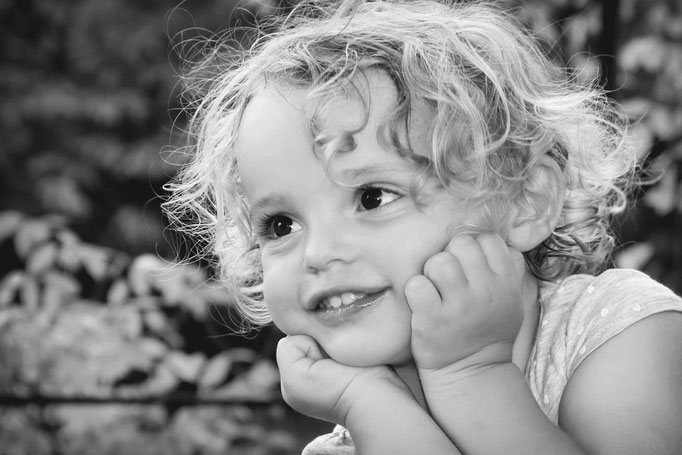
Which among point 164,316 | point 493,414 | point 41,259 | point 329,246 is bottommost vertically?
point 164,316

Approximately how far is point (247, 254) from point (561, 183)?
641 mm

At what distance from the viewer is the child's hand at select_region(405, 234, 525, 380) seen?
1.15 metres

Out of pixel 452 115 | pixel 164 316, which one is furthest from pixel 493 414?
pixel 164 316

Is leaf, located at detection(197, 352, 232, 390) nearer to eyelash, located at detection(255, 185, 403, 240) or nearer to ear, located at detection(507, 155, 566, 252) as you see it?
eyelash, located at detection(255, 185, 403, 240)

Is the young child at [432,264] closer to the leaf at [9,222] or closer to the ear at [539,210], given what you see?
the ear at [539,210]

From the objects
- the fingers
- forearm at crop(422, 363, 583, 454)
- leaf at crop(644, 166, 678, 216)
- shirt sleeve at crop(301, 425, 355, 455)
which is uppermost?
the fingers

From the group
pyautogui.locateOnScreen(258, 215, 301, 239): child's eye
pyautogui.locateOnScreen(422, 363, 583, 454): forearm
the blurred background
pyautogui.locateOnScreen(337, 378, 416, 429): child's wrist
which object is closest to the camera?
pyautogui.locateOnScreen(422, 363, 583, 454): forearm

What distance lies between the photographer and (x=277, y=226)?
1317mm

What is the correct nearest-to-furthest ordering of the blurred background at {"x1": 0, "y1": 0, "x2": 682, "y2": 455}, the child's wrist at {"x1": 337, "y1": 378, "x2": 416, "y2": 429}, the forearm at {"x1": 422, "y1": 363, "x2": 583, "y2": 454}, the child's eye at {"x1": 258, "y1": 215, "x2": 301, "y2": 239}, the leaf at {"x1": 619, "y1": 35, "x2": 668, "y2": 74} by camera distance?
1. the forearm at {"x1": 422, "y1": 363, "x2": 583, "y2": 454}
2. the child's wrist at {"x1": 337, "y1": 378, "x2": 416, "y2": 429}
3. the child's eye at {"x1": 258, "y1": 215, "x2": 301, "y2": 239}
4. the blurred background at {"x1": 0, "y1": 0, "x2": 682, "y2": 455}
5. the leaf at {"x1": 619, "y1": 35, "x2": 668, "y2": 74}

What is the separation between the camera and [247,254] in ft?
5.59

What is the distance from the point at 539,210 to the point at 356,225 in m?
0.33

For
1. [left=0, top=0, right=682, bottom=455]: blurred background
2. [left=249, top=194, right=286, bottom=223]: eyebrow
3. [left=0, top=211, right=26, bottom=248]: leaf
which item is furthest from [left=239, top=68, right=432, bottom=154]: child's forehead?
[left=0, top=211, right=26, bottom=248]: leaf

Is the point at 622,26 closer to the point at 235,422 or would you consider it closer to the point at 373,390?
the point at 235,422

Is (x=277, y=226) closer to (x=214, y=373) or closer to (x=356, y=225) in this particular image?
(x=356, y=225)
